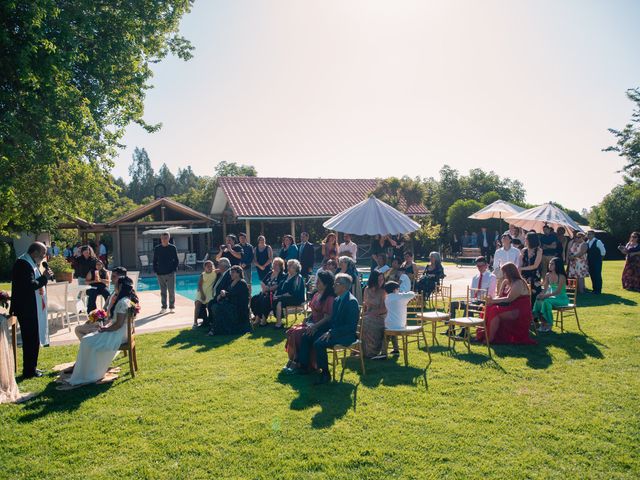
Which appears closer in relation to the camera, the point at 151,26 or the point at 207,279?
the point at 207,279

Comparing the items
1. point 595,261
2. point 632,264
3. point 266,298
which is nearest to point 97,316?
point 266,298

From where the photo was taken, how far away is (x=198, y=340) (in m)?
8.61

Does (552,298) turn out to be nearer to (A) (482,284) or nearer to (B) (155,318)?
(A) (482,284)

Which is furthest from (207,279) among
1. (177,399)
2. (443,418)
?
(443,418)

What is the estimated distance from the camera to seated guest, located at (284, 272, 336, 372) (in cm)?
664

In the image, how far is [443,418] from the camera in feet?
16.1

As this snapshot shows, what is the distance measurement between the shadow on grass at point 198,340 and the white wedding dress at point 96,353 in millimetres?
1736

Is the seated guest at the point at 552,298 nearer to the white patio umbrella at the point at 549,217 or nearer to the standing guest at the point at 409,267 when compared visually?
the standing guest at the point at 409,267

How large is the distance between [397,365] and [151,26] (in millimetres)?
10251

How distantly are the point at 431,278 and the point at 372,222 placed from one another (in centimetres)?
197

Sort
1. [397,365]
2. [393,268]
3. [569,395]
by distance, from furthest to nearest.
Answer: [393,268]
[397,365]
[569,395]

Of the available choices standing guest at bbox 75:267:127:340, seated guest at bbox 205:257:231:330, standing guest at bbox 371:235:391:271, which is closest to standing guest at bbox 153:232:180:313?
seated guest at bbox 205:257:231:330

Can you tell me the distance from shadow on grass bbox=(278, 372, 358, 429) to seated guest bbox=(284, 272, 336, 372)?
0.35 m

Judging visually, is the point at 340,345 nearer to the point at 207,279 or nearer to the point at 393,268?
the point at 393,268
